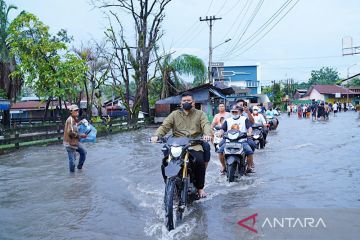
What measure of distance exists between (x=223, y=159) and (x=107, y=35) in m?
25.8

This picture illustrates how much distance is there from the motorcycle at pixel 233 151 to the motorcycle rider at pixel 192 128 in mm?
1717

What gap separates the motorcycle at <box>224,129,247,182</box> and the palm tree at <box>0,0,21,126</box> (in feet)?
75.1

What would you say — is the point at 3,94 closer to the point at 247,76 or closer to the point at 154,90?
the point at 154,90

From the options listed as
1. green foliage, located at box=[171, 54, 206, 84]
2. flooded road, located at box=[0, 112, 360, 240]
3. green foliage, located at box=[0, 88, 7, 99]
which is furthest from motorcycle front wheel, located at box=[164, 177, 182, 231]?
green foliage, located at box=[171, 54, 206, 84]

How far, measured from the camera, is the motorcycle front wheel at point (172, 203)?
18.3 feet

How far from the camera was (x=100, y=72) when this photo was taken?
38938 mm

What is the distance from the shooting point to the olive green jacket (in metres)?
6.77

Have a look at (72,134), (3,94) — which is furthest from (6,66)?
(72,134)

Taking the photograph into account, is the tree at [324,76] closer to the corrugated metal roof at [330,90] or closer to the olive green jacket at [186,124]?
the corrugated metal roof at [330,90]

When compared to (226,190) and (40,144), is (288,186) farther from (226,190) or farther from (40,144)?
(40,144)

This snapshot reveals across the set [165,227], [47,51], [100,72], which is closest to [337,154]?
[165,227]

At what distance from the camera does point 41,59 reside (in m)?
23.1

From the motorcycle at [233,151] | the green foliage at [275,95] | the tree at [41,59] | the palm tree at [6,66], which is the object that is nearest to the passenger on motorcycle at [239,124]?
the motorcycle at [233,151]

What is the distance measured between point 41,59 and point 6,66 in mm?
7285
